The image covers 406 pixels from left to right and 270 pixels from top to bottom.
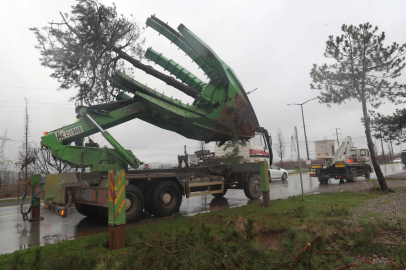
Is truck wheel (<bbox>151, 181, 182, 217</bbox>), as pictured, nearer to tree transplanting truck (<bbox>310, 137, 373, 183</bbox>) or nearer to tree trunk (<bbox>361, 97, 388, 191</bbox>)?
tree trunk (<bbox>361, 97, 388, 191</bbox>)

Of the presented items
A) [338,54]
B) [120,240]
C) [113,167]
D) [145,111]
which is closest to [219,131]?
[145,111]

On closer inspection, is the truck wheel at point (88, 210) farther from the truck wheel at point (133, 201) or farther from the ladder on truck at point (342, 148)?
the ladder on truck at point (342, 148)

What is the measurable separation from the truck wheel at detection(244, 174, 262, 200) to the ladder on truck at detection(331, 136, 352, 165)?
30.2ft

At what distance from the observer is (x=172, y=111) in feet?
24.2

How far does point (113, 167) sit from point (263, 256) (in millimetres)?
6007

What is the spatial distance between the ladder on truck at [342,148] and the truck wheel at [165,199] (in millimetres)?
13473

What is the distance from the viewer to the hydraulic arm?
720 centimetres

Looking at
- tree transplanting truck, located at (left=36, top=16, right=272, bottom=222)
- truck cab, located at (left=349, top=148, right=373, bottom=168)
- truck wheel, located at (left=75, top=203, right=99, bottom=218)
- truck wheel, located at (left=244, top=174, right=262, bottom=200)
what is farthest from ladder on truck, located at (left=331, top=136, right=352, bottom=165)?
truck wheel, located at (left=75, top=203, right=99, bottom=218)

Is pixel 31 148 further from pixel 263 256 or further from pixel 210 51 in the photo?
pixel 263 256

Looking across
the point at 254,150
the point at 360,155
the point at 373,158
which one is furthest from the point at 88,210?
the point at 360,155

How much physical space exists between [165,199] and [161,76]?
150 inches

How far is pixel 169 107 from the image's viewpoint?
7402 millimetres

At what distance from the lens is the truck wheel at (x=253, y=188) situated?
1066cm

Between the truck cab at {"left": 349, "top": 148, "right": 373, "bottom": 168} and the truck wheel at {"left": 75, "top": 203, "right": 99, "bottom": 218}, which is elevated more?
the truck cab at {"left": 349, "top": 148, "right": 373, "bottom": 168}
